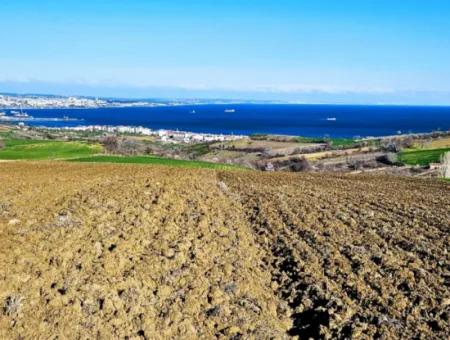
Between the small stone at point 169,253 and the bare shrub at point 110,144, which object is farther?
the bare shrub at point 110,144

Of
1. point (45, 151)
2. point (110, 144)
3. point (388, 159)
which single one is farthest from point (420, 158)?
point (45, 151)

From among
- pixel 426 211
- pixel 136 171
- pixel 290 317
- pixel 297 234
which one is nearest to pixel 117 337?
pixel 290 317

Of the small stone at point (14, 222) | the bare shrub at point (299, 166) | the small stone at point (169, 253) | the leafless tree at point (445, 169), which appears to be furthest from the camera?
the bare shrub at point (299, 166)

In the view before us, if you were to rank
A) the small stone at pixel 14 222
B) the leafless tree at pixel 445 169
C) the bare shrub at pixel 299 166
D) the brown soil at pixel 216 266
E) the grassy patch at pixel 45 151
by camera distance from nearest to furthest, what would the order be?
1. the brown soil at pixel 216 266
2. the small stone at pixel 14 222
3. the leafless tree at pixel 445 169
4. the grassy patch at pixel 45 151
5. the bare shrub at pixel 299 166

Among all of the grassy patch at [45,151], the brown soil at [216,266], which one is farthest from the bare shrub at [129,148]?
the brown soil at [216,266]

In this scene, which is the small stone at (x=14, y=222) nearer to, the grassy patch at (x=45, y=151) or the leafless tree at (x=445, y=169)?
the grassy patch at (x=45, y=151)

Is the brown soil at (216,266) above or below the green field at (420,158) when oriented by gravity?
above
